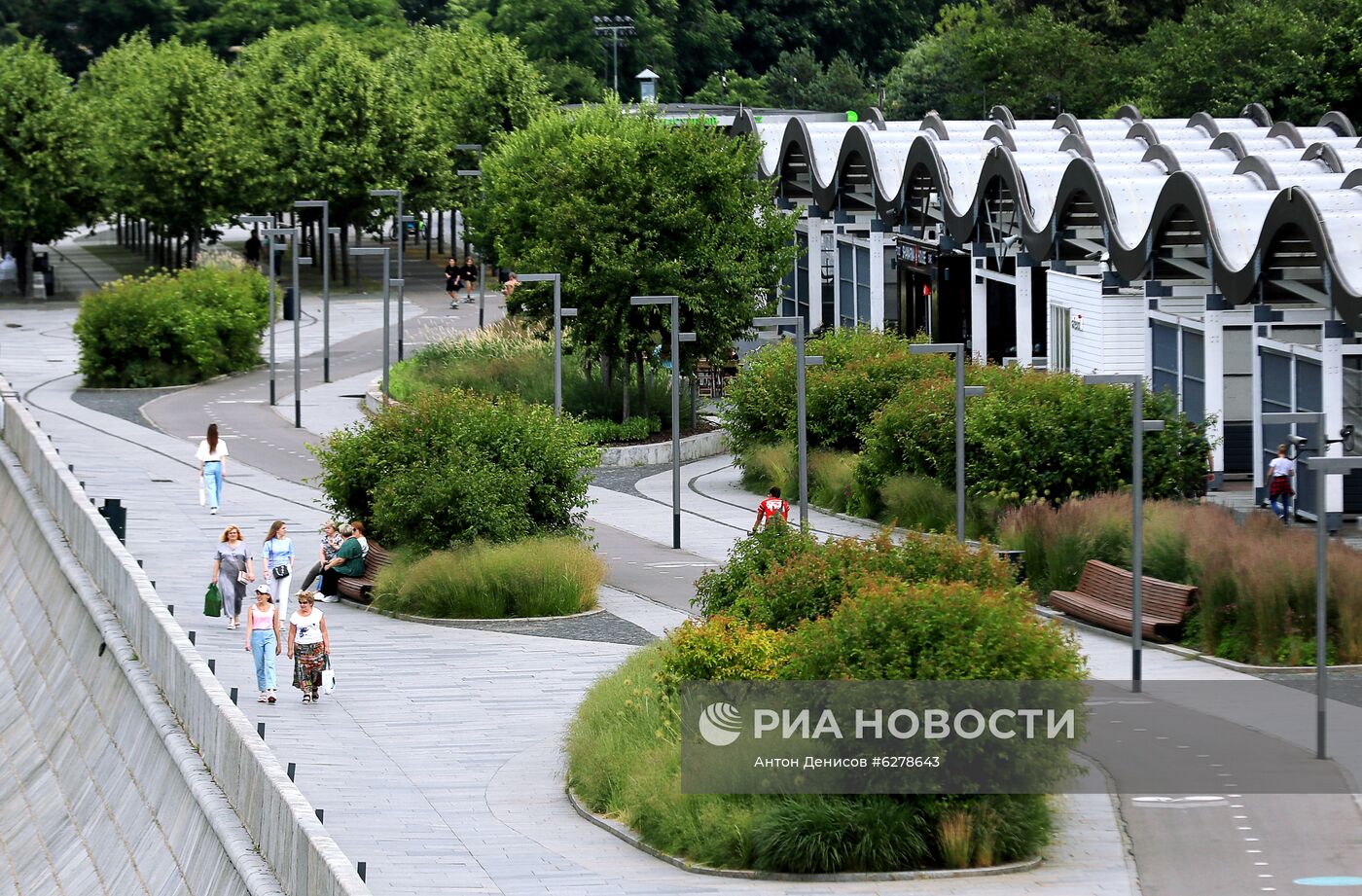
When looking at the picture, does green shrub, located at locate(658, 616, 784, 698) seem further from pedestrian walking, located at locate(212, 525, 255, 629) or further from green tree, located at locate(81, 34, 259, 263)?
green tree, located at locate(81, 34, 259, 263)

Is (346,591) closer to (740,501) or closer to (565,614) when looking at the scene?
(565,614)

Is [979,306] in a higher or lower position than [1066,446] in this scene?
higher

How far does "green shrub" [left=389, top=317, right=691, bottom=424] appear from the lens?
48.7 metres

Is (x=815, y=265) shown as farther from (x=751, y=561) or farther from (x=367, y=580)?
(x=751, y=561)

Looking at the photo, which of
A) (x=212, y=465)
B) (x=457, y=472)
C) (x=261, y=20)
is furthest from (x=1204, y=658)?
(x=261, y=20)

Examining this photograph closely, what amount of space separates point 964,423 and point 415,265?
53.3 m

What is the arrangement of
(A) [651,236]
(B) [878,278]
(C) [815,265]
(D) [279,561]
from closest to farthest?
(D) [279,561]
(A) [651,236]
(B) [878,278]
(C) [815,265]

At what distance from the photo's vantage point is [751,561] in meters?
22.4

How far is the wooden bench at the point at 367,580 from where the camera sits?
3023cm

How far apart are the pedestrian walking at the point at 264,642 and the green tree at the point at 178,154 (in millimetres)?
50837

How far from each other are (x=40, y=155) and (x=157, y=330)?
18.3 metres

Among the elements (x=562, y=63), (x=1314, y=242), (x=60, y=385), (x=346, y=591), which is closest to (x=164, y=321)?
(x=60, y=385)

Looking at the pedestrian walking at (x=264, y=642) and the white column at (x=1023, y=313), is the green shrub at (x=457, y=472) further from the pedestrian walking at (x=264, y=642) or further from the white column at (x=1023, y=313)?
the white column at (x=1023, y=313)

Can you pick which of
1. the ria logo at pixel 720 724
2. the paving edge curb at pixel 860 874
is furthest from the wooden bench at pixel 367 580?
the paving edge curb at pixel 860 874
